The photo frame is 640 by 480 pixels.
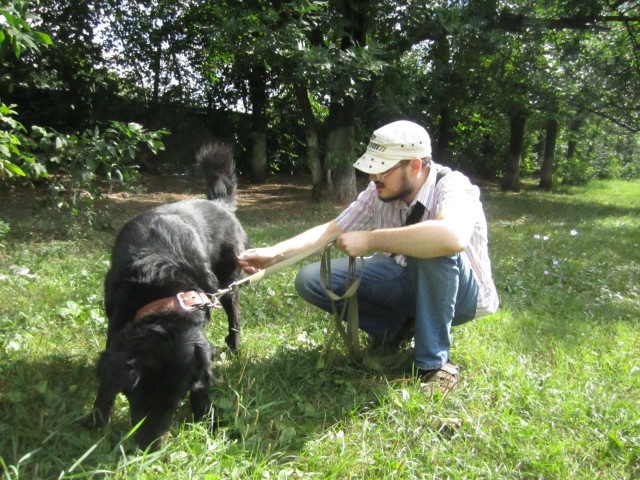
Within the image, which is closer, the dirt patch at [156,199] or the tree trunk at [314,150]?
the dirt patch at [156,199]

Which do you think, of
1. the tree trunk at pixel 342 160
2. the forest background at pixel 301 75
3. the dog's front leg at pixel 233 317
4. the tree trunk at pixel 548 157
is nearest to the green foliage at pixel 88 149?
the forest background at pixel 301 75

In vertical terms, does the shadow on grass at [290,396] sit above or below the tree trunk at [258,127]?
below

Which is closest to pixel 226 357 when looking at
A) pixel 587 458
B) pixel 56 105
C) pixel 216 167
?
pixel 216 167

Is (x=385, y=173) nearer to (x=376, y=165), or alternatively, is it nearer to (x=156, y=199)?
(x=376, y=165)

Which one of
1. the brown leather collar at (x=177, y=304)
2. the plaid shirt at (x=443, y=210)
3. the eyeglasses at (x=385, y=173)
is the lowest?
the brown leather collar at (x=177, y=304)

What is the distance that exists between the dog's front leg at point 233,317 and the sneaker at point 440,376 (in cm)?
118

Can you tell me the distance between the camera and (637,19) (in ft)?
33.2

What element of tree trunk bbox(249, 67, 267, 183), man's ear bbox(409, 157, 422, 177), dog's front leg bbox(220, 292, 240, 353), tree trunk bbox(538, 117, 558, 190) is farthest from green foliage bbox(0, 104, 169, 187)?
tree trunk bbox(538, 117, 558, 190)

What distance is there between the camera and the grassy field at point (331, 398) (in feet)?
6.51

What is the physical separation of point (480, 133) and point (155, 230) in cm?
1864

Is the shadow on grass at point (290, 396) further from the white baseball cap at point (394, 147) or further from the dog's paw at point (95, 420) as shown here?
the white baseball cap at point (394, 147)

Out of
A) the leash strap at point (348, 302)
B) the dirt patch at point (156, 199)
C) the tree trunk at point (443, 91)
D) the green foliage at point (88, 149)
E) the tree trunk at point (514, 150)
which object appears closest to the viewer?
the leash strap at point (348, 302)

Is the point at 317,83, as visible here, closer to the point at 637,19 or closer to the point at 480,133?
the point at 637,19

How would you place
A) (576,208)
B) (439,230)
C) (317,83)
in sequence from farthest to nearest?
(576,208) → (317,83) → (439,230)
